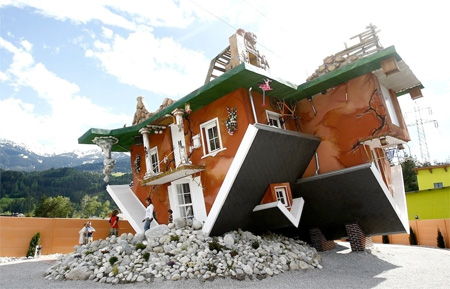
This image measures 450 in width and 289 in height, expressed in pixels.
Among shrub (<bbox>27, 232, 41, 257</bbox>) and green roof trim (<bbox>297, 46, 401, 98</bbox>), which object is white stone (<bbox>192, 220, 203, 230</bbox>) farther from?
shrub (<bbox>27, 232, 41, 257</bbox>)

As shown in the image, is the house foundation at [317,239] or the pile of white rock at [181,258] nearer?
the pile of white rock at [181,258]

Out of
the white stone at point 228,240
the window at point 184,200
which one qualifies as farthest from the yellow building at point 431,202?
the white stone at point 228,240

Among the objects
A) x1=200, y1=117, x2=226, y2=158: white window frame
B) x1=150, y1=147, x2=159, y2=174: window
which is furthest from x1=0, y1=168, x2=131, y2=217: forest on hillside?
x1=200, y1=117, x2=226, y2=158: white window frame

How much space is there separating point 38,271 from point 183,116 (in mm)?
8920

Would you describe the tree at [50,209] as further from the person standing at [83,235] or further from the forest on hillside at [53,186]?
the person standing at [83,235]

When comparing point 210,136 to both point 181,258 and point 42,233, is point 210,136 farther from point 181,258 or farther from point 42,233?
point 42,233

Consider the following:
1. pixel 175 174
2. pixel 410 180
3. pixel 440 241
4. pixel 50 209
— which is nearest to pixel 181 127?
pixel 175 174

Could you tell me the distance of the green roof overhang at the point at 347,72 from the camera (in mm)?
11375

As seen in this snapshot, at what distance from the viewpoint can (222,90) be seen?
488 inches

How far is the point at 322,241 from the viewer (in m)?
15.1

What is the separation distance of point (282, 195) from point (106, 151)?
1013 cm

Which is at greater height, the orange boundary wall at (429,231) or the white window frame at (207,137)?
the white window frame at (207,137)

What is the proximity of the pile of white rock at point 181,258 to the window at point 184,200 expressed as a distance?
6.16 ft

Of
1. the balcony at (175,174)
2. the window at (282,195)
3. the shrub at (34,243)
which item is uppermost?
the balcony at (175,174)
